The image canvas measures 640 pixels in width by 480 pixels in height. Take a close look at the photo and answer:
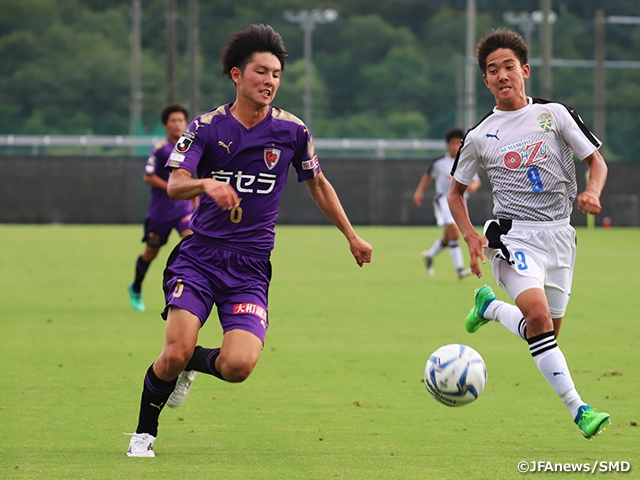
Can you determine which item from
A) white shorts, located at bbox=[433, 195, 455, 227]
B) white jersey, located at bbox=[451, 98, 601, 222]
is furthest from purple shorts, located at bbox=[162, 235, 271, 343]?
white shorts, located at bbox=[433, 195, 455, 227]

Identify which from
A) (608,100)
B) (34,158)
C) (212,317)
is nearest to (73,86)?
(34,158)

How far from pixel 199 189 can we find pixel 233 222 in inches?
19.3

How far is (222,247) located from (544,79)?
31.0 m

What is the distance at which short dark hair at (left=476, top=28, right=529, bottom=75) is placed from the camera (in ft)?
20.9

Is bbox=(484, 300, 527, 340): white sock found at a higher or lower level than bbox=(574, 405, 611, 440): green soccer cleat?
higher

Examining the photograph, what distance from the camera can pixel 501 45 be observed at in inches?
251

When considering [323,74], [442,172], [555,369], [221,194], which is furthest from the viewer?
[323,74]

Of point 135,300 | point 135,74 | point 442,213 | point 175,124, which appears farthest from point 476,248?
point 135,74

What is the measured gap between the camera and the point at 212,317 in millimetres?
12031

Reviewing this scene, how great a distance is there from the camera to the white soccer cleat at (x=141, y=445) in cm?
560

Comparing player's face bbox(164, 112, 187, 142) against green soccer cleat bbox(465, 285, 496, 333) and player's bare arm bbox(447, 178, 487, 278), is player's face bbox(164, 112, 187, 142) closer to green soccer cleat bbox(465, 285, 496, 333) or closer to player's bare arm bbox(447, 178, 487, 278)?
green soccer cleat bbox(465, 285, 496, 333)

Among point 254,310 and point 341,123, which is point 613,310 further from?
point 341,123

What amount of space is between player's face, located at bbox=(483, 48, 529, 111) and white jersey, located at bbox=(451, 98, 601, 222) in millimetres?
89

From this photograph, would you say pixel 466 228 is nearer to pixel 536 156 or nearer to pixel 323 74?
pixel 536 156
